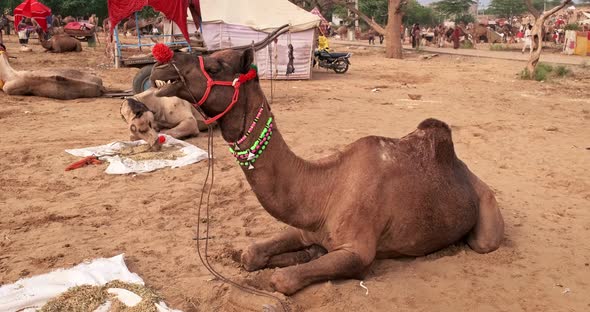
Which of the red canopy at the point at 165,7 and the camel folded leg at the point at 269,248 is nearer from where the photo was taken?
the camel folded leg at the point at 269,248

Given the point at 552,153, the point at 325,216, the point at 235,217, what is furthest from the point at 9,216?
the point at 552,153

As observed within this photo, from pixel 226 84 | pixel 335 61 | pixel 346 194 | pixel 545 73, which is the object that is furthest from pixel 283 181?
pixel 335 61

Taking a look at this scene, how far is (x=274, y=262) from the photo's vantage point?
13.1ft

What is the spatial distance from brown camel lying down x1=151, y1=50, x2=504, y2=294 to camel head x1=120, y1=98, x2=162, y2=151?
4.02m

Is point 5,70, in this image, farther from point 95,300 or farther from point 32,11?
point 32,11

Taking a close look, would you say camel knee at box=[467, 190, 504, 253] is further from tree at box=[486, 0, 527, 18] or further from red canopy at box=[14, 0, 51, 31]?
tree at box=[486, 0, 527, 18]

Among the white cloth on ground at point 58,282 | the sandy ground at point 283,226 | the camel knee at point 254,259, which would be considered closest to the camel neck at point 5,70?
the sandy ground at point 283,226

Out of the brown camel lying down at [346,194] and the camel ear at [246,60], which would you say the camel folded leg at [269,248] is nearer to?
the brown camel lying down at [346,194]

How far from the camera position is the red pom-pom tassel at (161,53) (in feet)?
9.46

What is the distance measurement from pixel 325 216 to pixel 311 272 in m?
0.43

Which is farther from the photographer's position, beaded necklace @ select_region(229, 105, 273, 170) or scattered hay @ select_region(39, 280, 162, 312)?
scattered hay @ select_region(39, 280, 162, 312)

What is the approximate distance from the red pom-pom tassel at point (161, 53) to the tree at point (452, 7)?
209 feet

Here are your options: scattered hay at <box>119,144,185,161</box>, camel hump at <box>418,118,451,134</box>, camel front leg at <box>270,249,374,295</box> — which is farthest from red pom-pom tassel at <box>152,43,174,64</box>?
scattered hay at <box>119,144,185,161</box>

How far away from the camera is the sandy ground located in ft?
11.9
